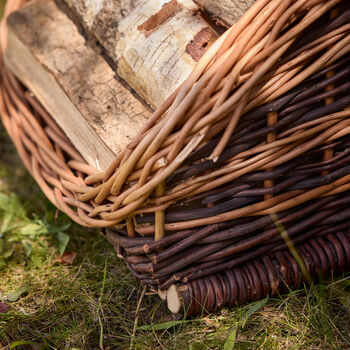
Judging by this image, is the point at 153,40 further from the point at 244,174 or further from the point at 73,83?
the point at 244,174

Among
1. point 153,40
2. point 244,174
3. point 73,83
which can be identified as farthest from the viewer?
point 73,83

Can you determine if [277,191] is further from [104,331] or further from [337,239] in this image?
[104,331]

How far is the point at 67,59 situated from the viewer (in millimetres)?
1430

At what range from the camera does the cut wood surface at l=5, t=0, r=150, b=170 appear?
124 cm

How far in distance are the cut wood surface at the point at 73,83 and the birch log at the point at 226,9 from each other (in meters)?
0.30

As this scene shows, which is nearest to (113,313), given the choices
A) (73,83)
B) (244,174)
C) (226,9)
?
(244,174)

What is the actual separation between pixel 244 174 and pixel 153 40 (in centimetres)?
41

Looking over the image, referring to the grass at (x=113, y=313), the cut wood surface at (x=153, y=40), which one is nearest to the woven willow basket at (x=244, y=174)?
the grass at (x=113, y=313)

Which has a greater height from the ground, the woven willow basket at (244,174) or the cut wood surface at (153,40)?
the cut wood surface at (153,40)

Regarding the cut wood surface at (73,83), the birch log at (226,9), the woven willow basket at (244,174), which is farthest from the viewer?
the cut wood surface at (73,83)

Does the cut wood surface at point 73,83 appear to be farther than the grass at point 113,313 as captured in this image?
Yes

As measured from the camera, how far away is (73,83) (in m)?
1.36

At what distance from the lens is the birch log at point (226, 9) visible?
1098 mm

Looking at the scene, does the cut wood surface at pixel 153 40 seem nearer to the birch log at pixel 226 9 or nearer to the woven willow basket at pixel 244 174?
the birch log at pixel 226 9
